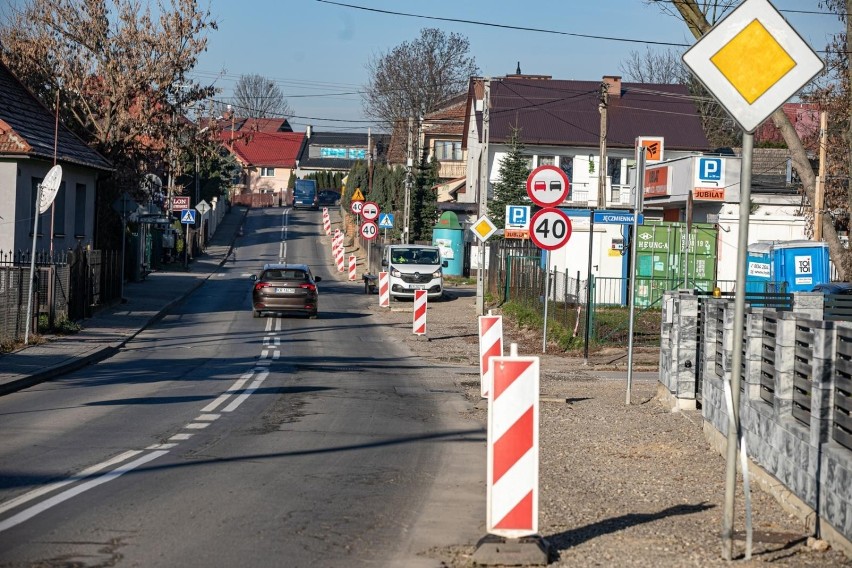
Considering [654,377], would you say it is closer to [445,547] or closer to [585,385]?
[585,385]

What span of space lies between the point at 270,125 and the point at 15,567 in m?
155

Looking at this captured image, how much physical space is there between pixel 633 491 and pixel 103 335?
58.3 feet

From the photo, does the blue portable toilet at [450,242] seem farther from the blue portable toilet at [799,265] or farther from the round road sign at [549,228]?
the round road sign at [549,228]

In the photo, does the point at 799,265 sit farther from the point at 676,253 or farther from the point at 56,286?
the point at 56,286

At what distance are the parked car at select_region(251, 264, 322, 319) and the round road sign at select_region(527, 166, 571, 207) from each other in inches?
488

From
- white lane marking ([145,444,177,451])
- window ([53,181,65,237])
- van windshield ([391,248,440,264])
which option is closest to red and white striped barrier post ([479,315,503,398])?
white lane marking ([145,444,177,451])

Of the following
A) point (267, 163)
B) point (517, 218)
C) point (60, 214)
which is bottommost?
point (60, 214)

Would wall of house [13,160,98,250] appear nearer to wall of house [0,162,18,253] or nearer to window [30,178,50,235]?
window [30,178,50,235]

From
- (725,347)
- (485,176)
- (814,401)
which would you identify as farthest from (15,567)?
(485,176)

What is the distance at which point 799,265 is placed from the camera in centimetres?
2858

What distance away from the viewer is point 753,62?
610cm

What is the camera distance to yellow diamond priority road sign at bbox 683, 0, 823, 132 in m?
6.02

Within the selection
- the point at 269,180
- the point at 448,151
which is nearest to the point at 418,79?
the point at 448,151

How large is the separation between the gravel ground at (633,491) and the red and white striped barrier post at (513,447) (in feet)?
1.11
